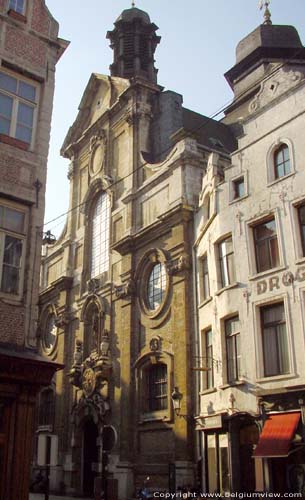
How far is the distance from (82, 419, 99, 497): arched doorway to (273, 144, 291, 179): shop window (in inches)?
639

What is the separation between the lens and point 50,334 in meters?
34.3

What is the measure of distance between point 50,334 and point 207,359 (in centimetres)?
1608

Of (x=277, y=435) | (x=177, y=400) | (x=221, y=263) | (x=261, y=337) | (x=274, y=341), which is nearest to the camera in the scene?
(x=277, y=435)

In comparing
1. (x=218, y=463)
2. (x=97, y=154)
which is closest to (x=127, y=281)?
(x=97, y=154)

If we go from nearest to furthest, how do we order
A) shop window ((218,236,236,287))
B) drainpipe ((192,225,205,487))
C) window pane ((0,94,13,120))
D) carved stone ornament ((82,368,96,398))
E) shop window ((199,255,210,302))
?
1. window pane ((0,94,13,120))
2. shop window ((218,236,236,287))
3. drainpipe ((192,225,205,487))
4. shop window ((199,255,210,302))
5. carved stone ornament ((82,368,96,398))

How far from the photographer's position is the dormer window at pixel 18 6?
1500cm

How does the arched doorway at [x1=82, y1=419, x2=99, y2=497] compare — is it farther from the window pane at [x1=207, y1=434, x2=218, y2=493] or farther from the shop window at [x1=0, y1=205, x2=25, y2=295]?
the shop window at [x1=0, y1=205, x2=25, y2=295]

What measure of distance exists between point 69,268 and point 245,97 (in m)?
14.8

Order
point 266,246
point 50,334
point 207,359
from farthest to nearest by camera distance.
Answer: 1. point 50,334
2. point 207,359
3. point 266,246

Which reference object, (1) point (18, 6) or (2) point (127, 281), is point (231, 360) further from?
(1) point (18, 6)

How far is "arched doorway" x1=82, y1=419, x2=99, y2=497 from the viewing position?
2654 centimetres

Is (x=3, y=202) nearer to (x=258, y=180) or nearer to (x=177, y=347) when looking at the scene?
(x=258, y=180)

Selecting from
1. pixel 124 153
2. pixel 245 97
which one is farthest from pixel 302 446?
pixel 245 97

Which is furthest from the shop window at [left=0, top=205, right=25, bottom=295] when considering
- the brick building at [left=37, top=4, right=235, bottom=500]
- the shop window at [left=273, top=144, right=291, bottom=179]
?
the brick building at [left=37, top=4, right=235, bottom=500]
